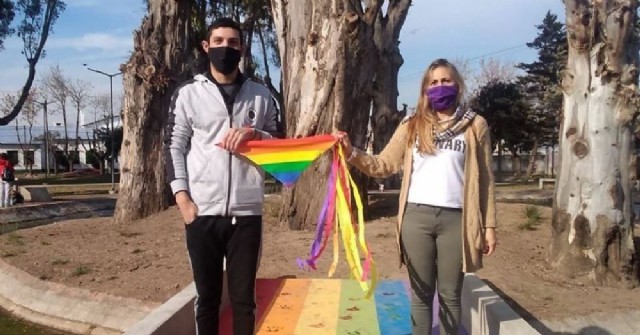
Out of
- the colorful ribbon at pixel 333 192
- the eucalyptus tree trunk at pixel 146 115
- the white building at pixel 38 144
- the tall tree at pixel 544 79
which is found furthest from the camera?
the white building at pixel 38 144

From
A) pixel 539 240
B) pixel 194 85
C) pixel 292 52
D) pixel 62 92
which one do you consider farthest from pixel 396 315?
pixel 62 92

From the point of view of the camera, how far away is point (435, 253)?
4414 millimetres

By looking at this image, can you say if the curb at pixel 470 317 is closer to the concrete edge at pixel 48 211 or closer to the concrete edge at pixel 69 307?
the concrete edge at pixel 69 307

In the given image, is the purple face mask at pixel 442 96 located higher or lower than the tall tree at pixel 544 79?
lower

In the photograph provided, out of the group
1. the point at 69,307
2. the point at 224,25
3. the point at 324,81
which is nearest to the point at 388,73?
the point at 324,81

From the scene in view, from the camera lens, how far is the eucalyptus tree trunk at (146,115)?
12.8 metres

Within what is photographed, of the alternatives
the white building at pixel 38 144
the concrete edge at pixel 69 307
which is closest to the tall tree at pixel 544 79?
the concrete edge at pixel 69 307

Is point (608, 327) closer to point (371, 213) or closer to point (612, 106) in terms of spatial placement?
point (612, 106)

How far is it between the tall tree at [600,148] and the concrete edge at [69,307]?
4.70m

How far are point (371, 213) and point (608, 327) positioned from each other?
5.29 meters

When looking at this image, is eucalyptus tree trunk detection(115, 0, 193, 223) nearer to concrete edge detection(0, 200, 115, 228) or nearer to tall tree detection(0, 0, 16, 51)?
concrete edge detection(0, 200, 115, 228)

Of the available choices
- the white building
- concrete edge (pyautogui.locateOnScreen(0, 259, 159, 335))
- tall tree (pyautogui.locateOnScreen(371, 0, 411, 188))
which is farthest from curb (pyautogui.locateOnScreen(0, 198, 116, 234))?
the white building

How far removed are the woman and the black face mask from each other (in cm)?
114

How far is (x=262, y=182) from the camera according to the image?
4.30 metres
